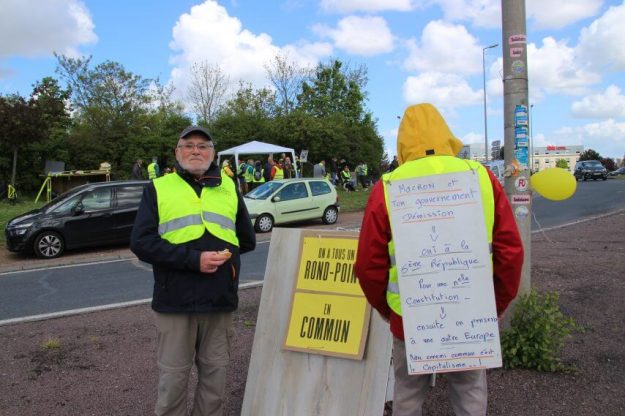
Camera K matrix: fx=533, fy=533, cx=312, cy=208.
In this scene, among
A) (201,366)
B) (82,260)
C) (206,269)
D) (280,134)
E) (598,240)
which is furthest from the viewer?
(280,134)

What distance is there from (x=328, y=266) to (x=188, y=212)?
964mm

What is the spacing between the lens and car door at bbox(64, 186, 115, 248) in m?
12.2

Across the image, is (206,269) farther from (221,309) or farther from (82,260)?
(82,260)

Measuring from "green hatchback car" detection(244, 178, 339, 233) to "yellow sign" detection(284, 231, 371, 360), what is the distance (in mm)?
11372

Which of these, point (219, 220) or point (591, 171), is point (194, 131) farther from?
point (591, 171)

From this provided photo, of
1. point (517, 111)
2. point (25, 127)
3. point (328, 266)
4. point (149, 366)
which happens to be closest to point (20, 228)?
point (149, 366)

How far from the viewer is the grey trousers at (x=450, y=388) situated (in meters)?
2.48

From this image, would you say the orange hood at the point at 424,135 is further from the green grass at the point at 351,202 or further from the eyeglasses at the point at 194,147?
the green grass at the point at 351,202

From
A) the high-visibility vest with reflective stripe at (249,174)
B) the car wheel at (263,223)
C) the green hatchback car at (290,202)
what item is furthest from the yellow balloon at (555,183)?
the high-visibility vest with reflective stripe at (249,174)

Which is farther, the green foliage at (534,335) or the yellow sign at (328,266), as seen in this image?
the green foliage at (534,335)

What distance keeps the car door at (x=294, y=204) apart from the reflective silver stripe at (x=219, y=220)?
12.2 m

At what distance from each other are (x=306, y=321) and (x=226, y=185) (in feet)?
3.19

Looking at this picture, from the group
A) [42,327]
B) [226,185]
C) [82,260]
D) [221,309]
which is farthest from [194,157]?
[82,260]

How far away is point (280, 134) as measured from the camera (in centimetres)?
3809
